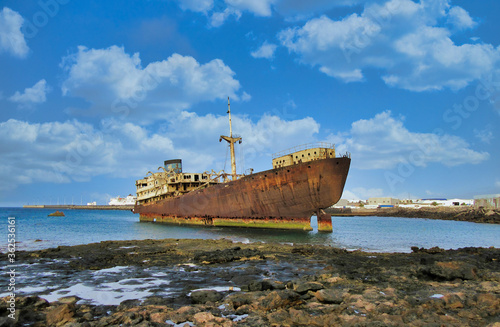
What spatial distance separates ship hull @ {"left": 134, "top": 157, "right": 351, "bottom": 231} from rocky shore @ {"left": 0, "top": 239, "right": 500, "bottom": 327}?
1248 centimetres

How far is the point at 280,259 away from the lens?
10781mm

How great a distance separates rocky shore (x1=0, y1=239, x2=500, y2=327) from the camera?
4.95 meters

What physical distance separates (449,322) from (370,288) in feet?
6.47

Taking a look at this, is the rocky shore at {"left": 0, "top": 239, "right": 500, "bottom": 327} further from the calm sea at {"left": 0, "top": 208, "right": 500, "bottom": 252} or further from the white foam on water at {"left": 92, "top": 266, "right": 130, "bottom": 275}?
the calm sea at {"left": 0, "top": 208, "right": 500, "bottom": 252}

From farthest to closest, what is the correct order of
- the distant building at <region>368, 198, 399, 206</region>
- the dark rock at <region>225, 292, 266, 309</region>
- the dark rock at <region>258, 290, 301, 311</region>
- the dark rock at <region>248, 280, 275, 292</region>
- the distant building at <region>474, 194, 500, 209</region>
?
the distant building at <region>368, 198, 399, 206</region> → the distant building at <region>474, 194, 500, 209</region> → the dark rock at <region>248, 280, 275, 292</region> → the dark rock at <region>225, 292, 266, 309</region> → the dark rock at <region>258, 290, 301, 311</region>

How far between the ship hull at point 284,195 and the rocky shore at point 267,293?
12.5 m

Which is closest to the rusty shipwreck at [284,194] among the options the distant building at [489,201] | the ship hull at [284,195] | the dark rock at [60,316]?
the ship hull at [284,195]

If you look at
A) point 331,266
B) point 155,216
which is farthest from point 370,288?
point 155,216

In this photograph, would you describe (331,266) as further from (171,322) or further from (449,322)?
(171,322)

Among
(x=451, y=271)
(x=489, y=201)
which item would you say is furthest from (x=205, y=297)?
(x=489, y=201)

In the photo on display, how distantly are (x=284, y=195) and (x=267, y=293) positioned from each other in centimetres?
1784

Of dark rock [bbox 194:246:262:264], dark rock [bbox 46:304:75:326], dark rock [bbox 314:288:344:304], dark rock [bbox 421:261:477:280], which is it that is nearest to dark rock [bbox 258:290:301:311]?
dark rock [bbox 314:288:344:304]

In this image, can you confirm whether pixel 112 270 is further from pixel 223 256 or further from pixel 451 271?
pixel 451 271

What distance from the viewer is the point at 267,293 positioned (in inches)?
247
